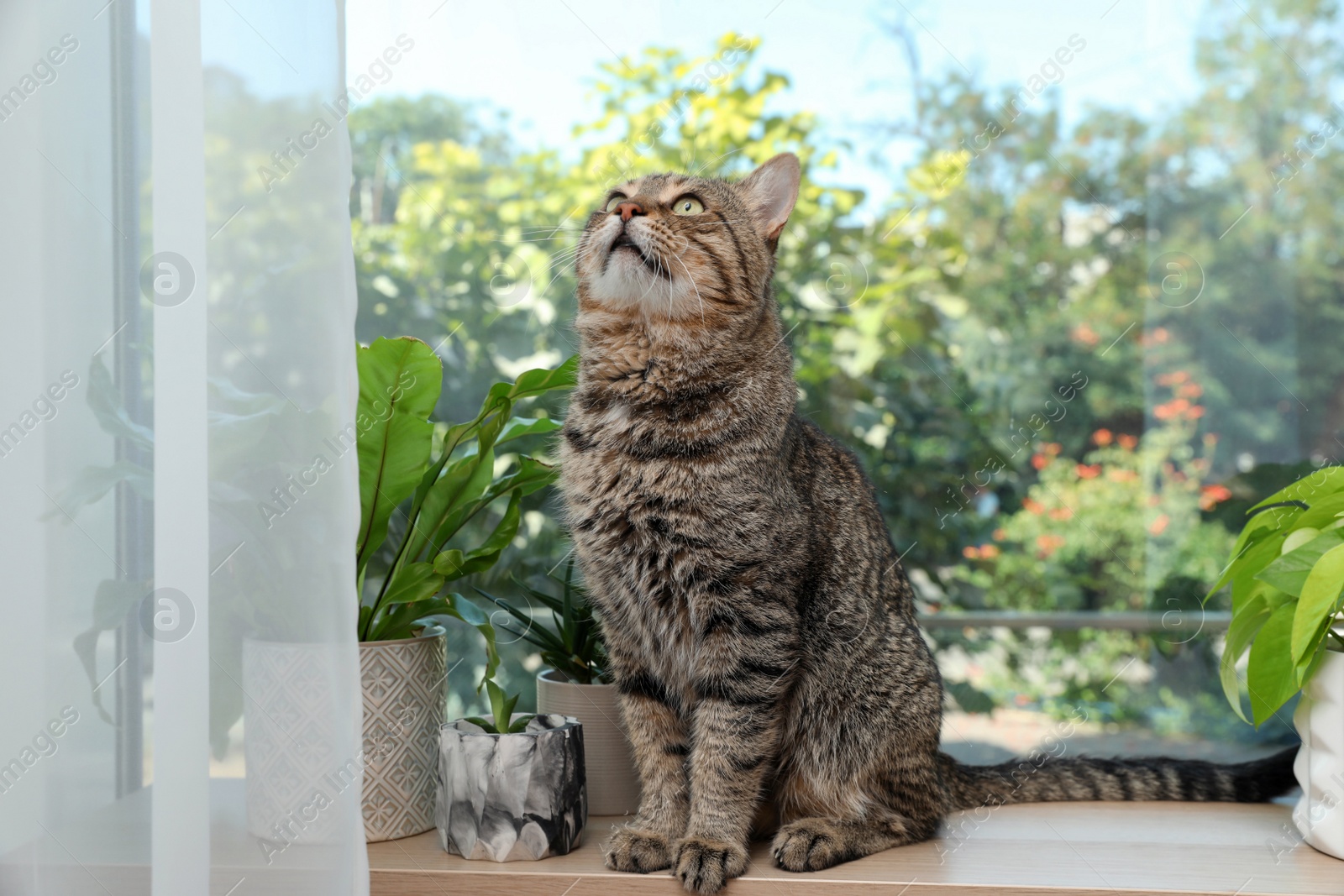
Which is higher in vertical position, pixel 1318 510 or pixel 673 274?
pixel 673 274

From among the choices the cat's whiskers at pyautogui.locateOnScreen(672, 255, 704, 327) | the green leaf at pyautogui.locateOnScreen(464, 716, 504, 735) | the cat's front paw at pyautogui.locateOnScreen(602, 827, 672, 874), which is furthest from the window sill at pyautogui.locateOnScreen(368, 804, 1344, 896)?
the cat's whiskers at pyautogui.locateOnScreen(672, 255, 704, 327)

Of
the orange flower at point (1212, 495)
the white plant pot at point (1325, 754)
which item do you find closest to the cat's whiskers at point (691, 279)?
the white plant pot at point (1325, 754)

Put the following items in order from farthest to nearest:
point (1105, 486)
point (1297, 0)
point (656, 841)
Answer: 1. point (1105, 486)
2. point (1297, 0)
3. point (656, 841)

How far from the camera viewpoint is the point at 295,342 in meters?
0.91

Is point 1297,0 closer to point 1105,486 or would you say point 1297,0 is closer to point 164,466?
point 1105,486

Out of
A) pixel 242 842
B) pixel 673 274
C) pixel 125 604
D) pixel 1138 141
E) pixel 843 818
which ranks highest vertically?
pixel 1138 141

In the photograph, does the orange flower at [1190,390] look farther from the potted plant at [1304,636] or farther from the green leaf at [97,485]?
the green leaf at [97,485]

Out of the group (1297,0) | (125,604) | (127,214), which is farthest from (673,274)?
(1297,0)

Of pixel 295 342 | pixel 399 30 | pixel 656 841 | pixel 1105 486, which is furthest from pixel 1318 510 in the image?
pixel 399 30

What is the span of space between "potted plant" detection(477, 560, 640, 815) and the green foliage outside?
24cm

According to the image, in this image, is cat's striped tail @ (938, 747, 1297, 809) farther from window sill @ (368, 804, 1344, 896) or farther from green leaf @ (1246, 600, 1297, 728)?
green leaf @ (1246, 600, 1297, 728)

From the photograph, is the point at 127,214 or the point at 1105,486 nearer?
the point at 127,214

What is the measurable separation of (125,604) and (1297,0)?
1.94 meters

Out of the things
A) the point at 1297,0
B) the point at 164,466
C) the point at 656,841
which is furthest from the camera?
the point at 1297,0
